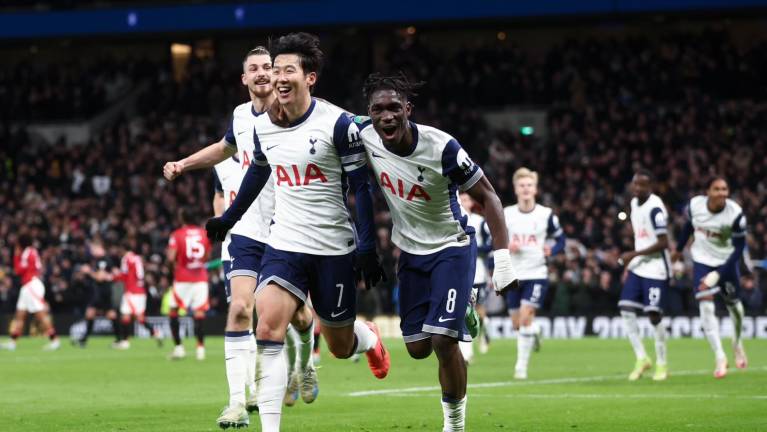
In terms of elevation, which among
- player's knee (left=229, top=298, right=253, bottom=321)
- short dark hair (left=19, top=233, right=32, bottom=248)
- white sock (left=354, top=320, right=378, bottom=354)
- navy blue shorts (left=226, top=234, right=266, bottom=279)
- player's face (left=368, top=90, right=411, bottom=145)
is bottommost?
white sock (left=354, top=320, right=378, bottom=354)

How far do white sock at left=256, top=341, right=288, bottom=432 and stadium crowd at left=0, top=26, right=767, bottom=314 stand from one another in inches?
815

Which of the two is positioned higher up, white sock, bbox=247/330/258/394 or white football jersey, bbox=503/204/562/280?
white football jersey, bbox=503/204/562/280

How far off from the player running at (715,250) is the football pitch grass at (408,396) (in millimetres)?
747

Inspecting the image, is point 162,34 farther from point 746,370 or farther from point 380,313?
point 746,370

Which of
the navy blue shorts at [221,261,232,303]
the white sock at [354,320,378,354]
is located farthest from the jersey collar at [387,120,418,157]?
the navy blue shorts at [221,261,232,303]

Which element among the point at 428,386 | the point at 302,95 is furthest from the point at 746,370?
the point at 302,95

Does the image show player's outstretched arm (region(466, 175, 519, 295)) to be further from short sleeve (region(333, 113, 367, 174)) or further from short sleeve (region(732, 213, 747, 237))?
short sleeve (region(732, 213, 747, 237))

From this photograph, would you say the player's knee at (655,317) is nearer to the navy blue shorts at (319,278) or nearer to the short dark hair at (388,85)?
the navy blue shorts at (319,278)

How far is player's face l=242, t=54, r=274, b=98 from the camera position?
430 inches

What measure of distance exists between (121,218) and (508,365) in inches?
806

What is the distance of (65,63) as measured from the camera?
48906mm

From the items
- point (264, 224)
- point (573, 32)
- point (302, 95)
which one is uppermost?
point (573, 32)

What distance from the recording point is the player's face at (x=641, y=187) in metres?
16.7

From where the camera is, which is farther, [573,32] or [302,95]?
[573,32]
